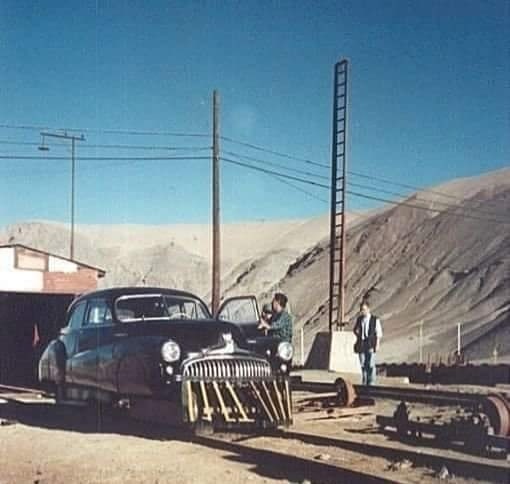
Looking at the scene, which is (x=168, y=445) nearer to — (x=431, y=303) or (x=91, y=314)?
(x=91, y=314)

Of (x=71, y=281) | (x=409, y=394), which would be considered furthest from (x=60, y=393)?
(x=71, y=281)

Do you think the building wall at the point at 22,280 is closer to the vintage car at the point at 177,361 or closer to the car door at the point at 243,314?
the vintage car at the point at 177,361

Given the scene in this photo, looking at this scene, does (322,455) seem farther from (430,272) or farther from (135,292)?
(430,272)

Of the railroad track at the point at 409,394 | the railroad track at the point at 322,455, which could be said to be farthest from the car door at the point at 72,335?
the railroad track at the point at 409,394

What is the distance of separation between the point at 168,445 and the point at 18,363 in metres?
7.12

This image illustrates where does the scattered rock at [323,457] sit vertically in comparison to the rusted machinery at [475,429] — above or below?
below

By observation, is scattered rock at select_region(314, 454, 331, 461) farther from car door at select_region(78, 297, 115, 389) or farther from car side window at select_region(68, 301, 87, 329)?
car side window at select_region(68, 301, 87, 329)

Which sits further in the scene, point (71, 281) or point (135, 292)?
point (71, 281)

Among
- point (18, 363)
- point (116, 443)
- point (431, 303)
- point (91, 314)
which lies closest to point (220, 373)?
point (116, 443)

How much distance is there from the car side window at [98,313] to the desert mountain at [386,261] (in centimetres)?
506

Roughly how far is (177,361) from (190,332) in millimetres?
344

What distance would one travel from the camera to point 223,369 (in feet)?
27.5

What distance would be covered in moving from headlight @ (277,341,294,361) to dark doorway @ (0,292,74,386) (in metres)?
5.54

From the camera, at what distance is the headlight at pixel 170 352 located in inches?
327
